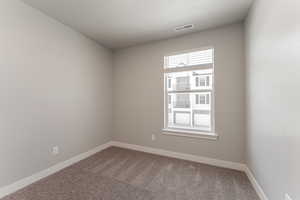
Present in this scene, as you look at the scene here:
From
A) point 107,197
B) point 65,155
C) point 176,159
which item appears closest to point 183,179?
point 176,159

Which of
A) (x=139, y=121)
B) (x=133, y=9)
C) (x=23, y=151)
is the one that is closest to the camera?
(x=23, y=151)

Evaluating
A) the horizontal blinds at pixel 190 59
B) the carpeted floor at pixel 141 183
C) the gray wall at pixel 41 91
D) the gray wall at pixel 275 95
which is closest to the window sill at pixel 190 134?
the carpeted floor at pixel 141 183

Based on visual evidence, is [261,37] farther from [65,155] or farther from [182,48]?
[65,155]

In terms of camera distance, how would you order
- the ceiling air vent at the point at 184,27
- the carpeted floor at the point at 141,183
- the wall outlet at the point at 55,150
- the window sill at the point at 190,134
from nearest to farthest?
the carpeted floor at the point at 141,183, the wall outlet at the point at 55,150, the ceiling air vent at the point at 184,27, the window sill at the point at 190,134

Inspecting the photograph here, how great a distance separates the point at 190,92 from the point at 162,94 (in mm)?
617

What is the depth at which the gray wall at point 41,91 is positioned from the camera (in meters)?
1.73

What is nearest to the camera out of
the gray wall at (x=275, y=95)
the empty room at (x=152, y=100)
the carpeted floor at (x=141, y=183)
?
the gray wall at (x=275, y=95)

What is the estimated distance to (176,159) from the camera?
9.00ft

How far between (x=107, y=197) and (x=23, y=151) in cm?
138

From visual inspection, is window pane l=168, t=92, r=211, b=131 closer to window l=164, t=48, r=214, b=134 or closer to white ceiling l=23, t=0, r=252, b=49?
window l=164, t=48, r=214, b=134

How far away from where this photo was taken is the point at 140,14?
2.13 metres

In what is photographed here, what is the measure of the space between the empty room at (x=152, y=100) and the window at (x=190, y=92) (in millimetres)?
21

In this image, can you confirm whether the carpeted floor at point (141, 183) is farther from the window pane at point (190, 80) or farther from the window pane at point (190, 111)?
the window pane at point (190, 80)

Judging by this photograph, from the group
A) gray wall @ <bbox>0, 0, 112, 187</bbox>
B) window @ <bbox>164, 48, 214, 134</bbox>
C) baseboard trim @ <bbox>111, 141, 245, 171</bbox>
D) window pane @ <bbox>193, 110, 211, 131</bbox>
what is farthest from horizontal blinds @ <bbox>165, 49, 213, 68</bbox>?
baseboard trim @ <bbox>111, 141, 245, 171</bbox>
